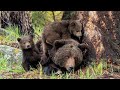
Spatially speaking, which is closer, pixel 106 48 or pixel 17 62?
pixel 106 48

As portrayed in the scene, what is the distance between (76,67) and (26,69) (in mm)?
1336

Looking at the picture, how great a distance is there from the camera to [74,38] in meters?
7.44

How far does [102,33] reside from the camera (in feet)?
25.8

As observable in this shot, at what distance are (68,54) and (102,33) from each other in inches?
53.9

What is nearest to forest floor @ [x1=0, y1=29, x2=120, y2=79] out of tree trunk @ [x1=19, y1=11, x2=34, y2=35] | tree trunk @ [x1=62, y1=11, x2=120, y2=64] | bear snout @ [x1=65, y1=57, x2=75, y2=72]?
bear snout @ [x1=65, y1=57, x2=75, y2=72]

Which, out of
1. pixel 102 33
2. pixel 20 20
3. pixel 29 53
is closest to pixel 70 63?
pixel 102 33

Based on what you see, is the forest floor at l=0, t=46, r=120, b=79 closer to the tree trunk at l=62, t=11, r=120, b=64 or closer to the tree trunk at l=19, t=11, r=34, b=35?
the tree trunk at l=62, t=11, r=120, b=64

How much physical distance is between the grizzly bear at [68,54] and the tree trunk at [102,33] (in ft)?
1.45

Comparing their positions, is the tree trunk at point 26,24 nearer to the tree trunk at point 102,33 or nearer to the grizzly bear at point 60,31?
the tree trunk at point 102,33

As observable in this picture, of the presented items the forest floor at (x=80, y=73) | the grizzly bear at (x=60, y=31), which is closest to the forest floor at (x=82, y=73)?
the forest floor at (x=80, y=73)

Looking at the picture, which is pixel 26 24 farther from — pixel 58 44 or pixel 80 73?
pixel 80 73
